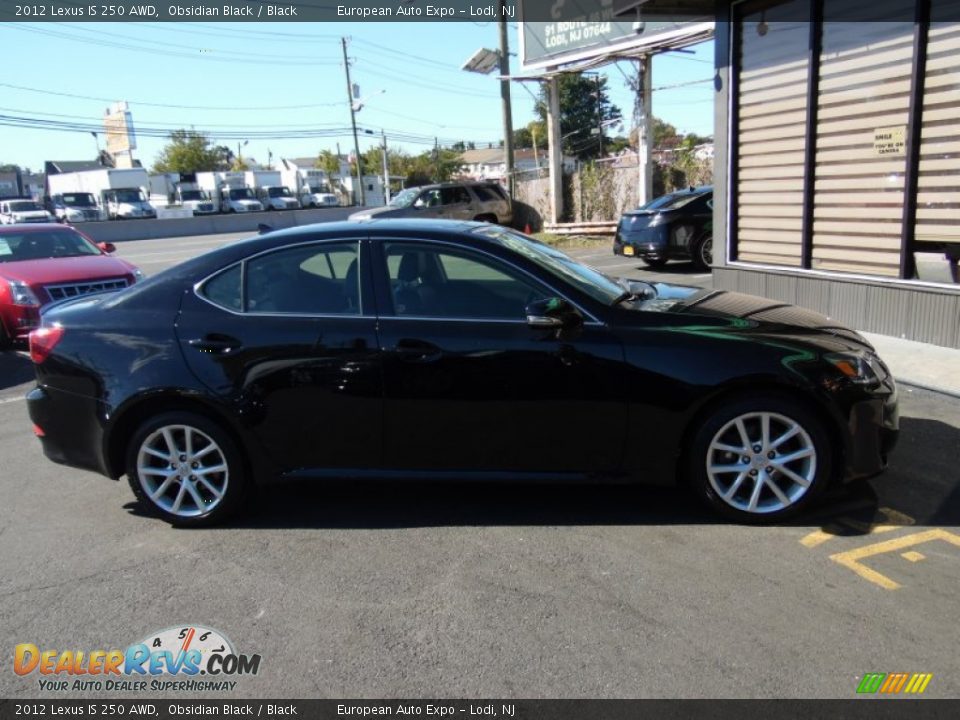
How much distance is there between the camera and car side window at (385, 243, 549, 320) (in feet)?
13.1

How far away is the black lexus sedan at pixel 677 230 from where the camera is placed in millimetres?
12844

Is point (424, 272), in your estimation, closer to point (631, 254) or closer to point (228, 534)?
point (228, 534)

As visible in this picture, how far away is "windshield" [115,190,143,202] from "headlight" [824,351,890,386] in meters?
45.5

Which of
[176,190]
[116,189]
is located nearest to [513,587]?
[116,189]

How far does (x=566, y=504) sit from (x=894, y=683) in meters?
1.91

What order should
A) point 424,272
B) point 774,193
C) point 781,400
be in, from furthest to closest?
point 774,193, point 424,272, point 781,400

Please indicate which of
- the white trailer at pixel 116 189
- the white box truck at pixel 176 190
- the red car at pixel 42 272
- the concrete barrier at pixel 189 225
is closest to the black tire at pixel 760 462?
the red car at pixel 42 272

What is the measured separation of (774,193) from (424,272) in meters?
6.14

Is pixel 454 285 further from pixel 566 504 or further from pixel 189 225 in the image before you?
pixel 189 225

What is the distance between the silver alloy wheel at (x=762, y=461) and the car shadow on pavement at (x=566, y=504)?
17 cm

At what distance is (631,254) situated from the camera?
13461 millimetres

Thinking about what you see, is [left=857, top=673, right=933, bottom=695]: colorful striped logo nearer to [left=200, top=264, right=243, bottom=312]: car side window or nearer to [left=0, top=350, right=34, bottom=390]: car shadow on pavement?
[left=200, top=264, right=243, bottom=312]: car side window

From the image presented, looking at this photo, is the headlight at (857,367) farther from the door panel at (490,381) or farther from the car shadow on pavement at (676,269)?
the car shadow on pavement at (676,269)
